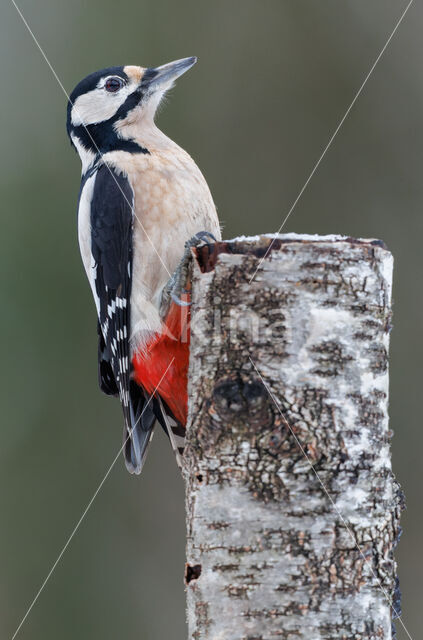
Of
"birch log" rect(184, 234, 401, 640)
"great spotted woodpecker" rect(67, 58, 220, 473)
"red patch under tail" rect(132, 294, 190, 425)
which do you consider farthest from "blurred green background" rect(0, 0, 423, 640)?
"birch log" rect(184, 234, 401, 640)

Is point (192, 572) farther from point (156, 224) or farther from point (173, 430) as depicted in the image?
point (156, 224)

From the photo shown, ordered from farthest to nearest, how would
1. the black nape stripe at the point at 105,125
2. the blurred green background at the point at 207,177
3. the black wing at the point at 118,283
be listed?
the blurred green background at the point at 207,177 → the black nape stripe at the point at 105,125 → the black wing at the point at 118,283

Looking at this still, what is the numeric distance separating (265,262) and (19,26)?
12.5ft

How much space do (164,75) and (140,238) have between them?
0.66 meters

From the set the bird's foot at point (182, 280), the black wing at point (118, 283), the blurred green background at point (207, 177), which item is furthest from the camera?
the blurred green background at point (207, 177)

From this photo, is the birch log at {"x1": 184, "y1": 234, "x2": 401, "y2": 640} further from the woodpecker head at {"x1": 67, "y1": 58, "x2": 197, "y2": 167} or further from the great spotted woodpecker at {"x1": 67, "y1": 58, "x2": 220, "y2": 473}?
the woodpecker head at {"x1": 67, "y1": 58, "x2": 197, "y2": 167}

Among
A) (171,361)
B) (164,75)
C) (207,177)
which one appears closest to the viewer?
(171,361)

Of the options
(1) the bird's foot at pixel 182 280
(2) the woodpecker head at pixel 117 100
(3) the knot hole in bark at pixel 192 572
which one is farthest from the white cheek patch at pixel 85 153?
(3) the knot hole in bark at pixel 192 572

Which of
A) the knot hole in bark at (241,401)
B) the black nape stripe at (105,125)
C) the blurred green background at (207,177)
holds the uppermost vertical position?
the black nape stripe at (105,125)

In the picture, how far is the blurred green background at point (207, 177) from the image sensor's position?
179 inches

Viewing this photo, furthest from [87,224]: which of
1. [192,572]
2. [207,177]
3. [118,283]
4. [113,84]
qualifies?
[207,177]

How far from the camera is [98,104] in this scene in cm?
278

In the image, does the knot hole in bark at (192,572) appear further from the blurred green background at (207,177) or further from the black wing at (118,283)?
the blurred green background at (207,177)

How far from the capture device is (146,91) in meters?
2.76
